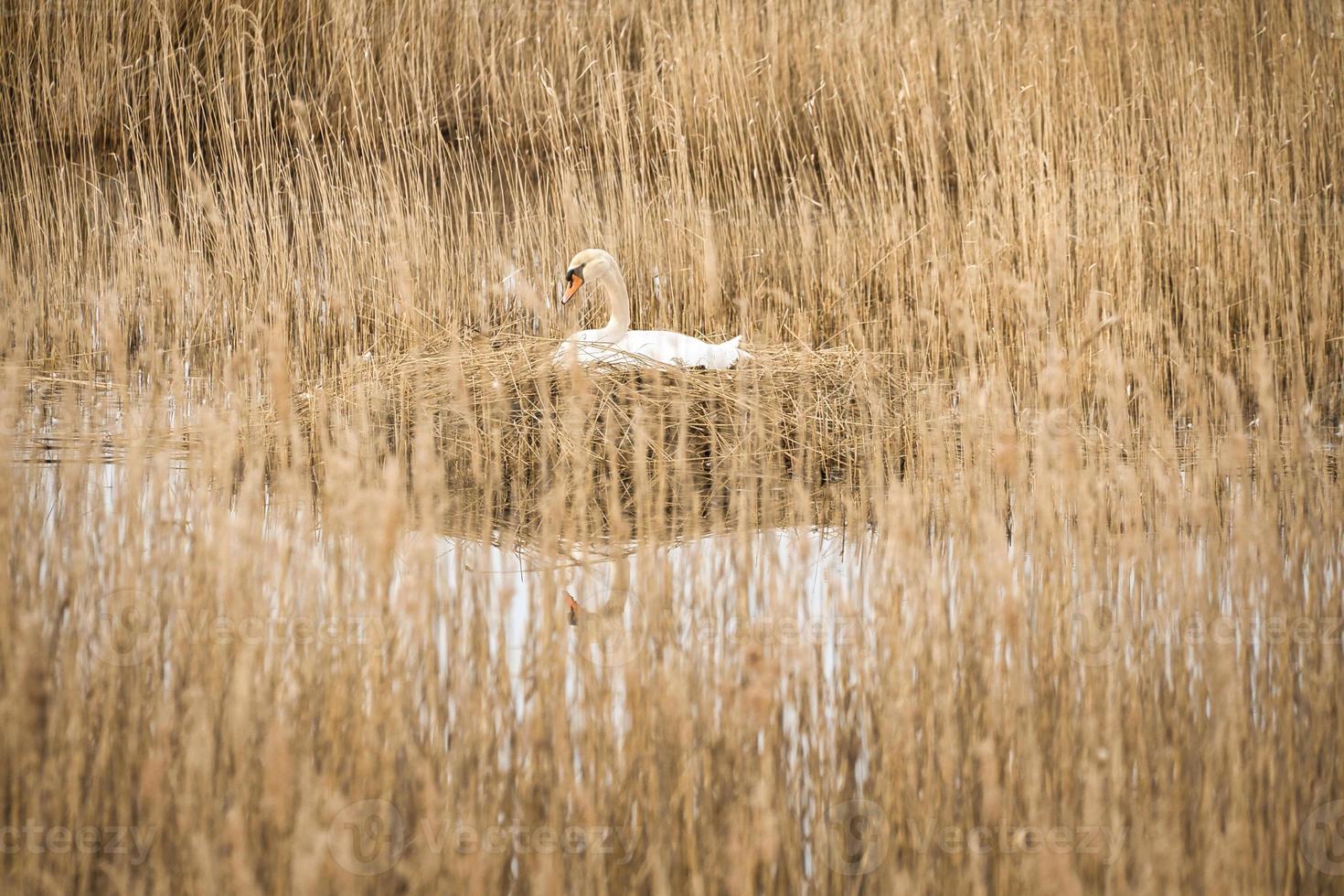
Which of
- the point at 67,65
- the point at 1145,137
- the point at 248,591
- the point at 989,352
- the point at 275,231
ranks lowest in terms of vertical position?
the point at 248,591

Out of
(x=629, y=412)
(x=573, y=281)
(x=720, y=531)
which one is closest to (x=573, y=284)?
(x=573, y=281)

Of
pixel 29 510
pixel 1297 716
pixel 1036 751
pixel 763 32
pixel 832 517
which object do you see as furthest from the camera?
pixel 763 32

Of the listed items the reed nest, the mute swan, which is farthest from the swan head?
the reed nest

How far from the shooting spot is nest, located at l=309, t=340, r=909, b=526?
3680 millimetres

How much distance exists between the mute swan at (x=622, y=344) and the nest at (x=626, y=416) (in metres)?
0.05

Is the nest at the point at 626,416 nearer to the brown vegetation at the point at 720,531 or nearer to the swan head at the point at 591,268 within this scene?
the brown vegetation at the point at 720,531

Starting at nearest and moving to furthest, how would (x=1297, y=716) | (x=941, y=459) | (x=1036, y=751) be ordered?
(x=1036, y=751) < (x=1297, y=716) < (x=941, y=459)

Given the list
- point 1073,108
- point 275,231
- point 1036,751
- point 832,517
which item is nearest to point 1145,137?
point 1073,108

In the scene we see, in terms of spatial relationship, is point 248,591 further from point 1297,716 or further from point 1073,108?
point 1073,108

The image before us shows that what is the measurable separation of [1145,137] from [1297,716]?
4.41m

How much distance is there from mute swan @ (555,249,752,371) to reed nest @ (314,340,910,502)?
5 cm

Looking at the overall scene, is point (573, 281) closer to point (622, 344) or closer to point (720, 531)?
point (622, 344)

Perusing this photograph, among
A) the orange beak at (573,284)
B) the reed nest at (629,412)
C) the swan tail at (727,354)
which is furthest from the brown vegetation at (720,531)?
the orange beak at (573,284)

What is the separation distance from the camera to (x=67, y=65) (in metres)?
6.68
